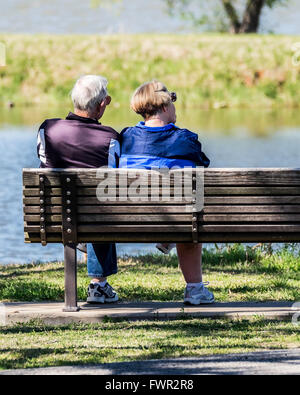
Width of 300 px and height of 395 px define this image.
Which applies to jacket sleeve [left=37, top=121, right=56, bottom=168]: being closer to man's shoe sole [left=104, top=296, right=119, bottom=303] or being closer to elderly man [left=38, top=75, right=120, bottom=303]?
elderly man [left=38, top=75, right=120, bottom=303]

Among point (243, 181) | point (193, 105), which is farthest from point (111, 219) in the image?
point (193, 105)

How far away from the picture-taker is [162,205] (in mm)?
6555

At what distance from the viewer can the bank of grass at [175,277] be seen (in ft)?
24.8

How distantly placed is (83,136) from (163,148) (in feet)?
1.63

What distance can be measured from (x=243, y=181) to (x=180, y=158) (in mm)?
451

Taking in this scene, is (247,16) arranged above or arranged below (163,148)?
above

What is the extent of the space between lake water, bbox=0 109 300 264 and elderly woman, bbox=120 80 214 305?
384 centimetres

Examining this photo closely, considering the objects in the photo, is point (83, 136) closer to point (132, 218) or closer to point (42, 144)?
point (42, 144)

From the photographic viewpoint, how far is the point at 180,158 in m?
6.70

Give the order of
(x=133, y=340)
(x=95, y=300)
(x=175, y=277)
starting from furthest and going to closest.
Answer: (x=175, y=277) < (x=95, y=300) < (x=133, y=340)

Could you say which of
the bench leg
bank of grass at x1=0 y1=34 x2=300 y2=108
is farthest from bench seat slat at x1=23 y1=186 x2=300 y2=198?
bank of grass at x1=0 y1=34 x2=300 y2=108

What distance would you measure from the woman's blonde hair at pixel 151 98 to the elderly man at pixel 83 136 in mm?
215

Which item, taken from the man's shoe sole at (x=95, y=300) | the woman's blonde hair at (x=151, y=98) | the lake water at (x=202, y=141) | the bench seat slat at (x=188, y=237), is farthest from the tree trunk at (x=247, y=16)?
the bench seat slat at (x=188, y=237)

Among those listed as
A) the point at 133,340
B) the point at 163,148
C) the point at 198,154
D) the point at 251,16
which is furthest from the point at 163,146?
the point at 251,16
